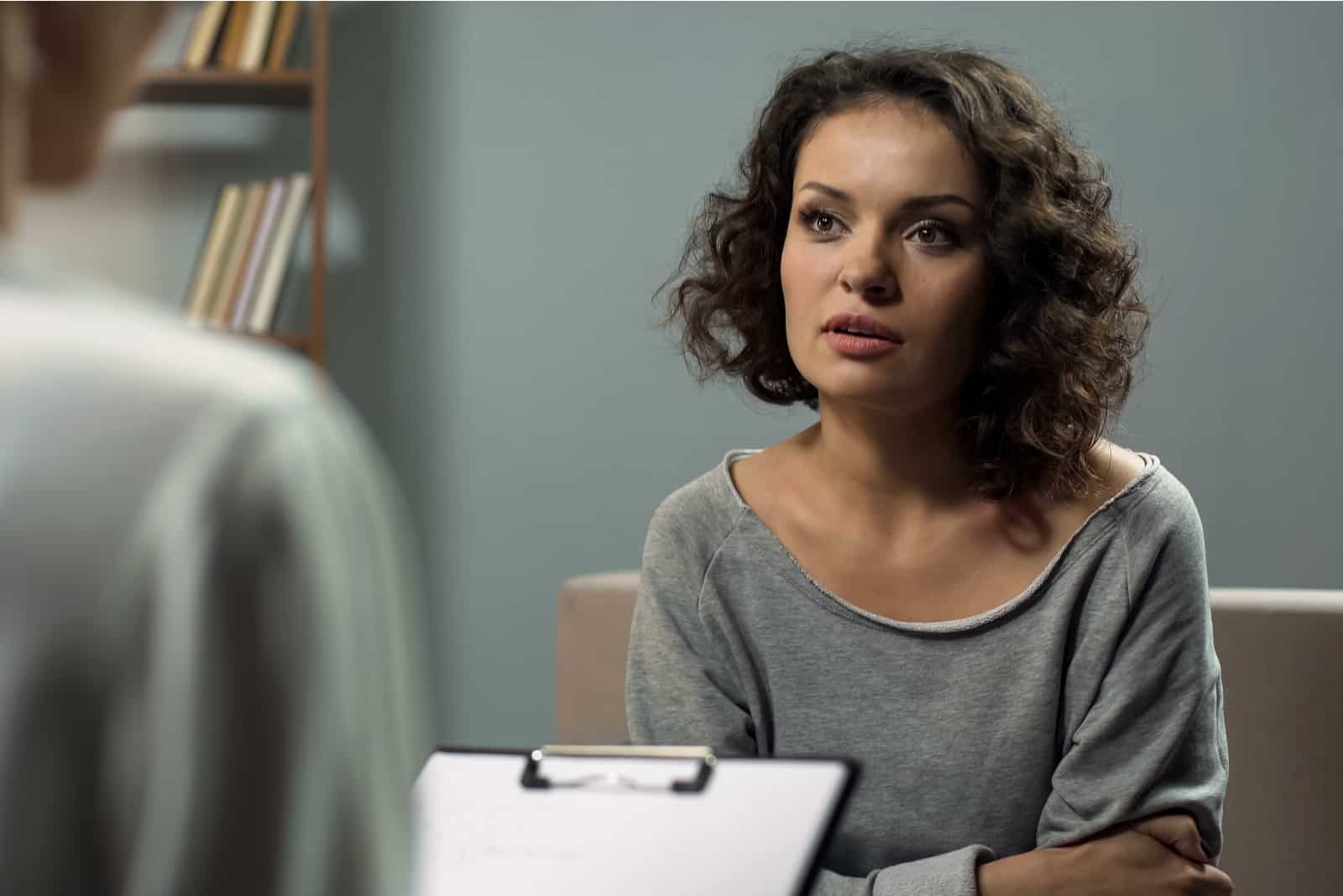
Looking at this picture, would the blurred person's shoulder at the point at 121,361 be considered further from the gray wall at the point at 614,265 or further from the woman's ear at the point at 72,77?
the gray wall at the point at 614,265

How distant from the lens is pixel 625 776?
2.34 feet

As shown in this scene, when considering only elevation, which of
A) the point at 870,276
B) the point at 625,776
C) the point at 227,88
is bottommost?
the point at 625,776

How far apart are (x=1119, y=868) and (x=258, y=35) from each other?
2.18 metres

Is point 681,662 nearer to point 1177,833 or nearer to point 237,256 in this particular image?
point 1177,833

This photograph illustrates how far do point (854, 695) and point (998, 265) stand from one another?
415 mm

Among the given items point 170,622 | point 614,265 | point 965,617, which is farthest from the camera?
point 614,265

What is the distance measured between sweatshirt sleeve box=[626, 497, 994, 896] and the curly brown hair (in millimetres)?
285

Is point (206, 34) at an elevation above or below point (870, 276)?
above

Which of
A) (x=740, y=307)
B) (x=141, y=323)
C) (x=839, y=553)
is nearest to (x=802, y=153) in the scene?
(x=740, y=307)

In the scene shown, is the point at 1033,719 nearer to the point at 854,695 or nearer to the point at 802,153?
the point at 854,695

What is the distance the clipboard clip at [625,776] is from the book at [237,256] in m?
→ 2.10

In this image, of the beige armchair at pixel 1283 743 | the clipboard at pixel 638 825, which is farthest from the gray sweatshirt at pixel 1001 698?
the clipboard at pixel 638 825

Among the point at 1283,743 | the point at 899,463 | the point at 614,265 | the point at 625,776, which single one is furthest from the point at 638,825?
the point at 614,265

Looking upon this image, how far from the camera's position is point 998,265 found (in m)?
1.35
